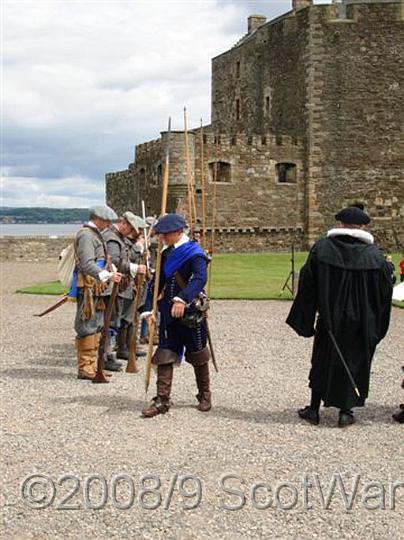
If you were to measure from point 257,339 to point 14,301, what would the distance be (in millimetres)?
7451

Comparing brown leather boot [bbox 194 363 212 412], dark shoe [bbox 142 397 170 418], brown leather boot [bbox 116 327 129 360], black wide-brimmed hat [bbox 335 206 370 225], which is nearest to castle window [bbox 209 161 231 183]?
brown leather boot [bbox 116 327 129 360]

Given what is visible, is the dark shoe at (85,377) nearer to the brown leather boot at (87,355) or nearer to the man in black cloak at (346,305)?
the brown leather boot at (87,355)

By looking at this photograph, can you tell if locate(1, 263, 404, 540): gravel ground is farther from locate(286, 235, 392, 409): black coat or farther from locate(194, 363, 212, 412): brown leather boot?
locate(286, 235, 392, 409): black coat

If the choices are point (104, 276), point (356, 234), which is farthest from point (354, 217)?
point (104, 276)

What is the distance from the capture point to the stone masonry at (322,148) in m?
31.4

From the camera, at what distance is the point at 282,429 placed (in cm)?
645

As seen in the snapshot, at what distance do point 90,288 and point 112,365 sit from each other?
116cm

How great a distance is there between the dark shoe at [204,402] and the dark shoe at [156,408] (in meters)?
0.33

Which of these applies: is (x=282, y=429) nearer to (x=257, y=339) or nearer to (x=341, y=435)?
(x=341, y=435)

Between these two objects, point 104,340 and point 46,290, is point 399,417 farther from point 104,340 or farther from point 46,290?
point 46,290

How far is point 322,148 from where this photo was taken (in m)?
32.1

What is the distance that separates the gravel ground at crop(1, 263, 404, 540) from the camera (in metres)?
4.47

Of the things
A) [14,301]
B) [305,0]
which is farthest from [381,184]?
[14,301]

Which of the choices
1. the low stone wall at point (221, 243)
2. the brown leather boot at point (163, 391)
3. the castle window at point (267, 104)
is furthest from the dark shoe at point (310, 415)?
the castle window at point (267, 104)
